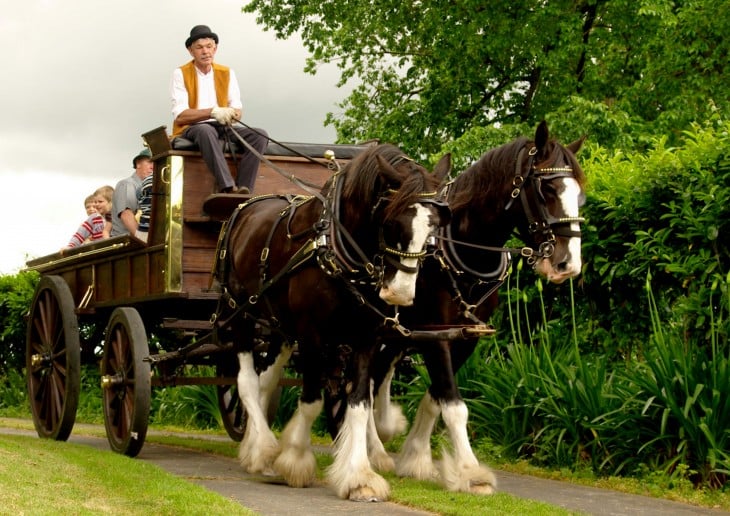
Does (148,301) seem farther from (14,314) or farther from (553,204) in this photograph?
(14,314)

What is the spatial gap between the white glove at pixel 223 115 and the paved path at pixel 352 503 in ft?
9.30

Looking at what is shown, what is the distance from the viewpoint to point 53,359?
11086mm

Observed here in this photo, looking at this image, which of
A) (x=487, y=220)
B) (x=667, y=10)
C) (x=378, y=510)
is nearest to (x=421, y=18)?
(x=667, y=10)

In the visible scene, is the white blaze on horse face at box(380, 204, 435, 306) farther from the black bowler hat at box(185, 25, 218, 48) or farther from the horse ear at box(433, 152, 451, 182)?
the black bowler hat at box(185, 25, 218, 48)

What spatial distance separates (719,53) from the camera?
21.2m

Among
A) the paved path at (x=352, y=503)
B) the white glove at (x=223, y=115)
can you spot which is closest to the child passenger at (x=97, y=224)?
the white glove at (x=223, y=115)

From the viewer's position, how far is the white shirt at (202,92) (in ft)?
33.6

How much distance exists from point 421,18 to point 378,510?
722 inches

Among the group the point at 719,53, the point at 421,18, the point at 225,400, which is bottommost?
the point at 225,400

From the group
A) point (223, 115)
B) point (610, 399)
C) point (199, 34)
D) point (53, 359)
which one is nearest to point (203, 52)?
point (199, 34)

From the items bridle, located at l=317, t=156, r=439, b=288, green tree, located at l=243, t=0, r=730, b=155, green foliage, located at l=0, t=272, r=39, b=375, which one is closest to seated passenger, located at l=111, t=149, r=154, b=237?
bridle, located at l=317, t=156, r=439, b=288

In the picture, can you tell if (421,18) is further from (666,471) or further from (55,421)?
(666,471)

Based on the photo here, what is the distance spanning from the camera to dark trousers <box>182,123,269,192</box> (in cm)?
959

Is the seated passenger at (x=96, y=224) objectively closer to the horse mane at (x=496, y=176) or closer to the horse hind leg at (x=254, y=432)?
the horse hind leg at (x=254, y=432)
